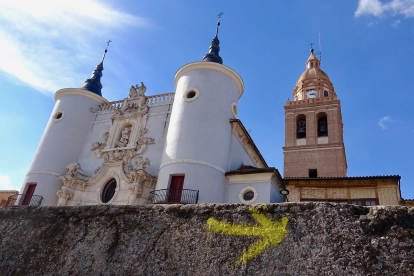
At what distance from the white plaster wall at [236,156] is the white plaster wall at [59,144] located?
1029cm

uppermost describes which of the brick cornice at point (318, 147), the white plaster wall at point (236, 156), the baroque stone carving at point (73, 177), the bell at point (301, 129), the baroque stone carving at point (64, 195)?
the bell at point (301, 129)

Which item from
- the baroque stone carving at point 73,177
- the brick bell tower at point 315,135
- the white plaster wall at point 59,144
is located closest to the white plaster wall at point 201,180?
the baroque stone carving at point 73,177

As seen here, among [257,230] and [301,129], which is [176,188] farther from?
[301,129]

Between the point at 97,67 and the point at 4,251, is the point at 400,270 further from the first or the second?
the point at 97,67

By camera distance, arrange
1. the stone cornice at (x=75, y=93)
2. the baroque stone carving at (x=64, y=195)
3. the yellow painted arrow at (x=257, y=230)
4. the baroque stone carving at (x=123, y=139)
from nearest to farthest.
A: the yellow painted arrow at (x=257, y=230) < the baroque stone carving at (x=64, y=195) < the baroque stone carving at (x=123, y=139) < the stone cornice at (x=75, y=93)

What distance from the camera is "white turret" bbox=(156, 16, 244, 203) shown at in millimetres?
17719

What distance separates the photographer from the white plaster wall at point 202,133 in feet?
58.0

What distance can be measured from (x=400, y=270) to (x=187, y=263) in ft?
8.36

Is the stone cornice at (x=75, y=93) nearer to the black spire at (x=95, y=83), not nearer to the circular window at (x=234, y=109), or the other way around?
the black spire at (x=95, y=83)

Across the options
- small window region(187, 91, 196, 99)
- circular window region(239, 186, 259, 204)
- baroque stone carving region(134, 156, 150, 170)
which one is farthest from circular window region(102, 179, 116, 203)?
circular window region(239, 186, 259, 204)

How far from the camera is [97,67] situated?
28.8m

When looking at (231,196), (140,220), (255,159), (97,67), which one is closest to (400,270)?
(140,220)

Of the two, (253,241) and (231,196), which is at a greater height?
(231,196)

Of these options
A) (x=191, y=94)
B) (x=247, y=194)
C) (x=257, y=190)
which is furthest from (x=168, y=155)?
(x=257, y=190)
